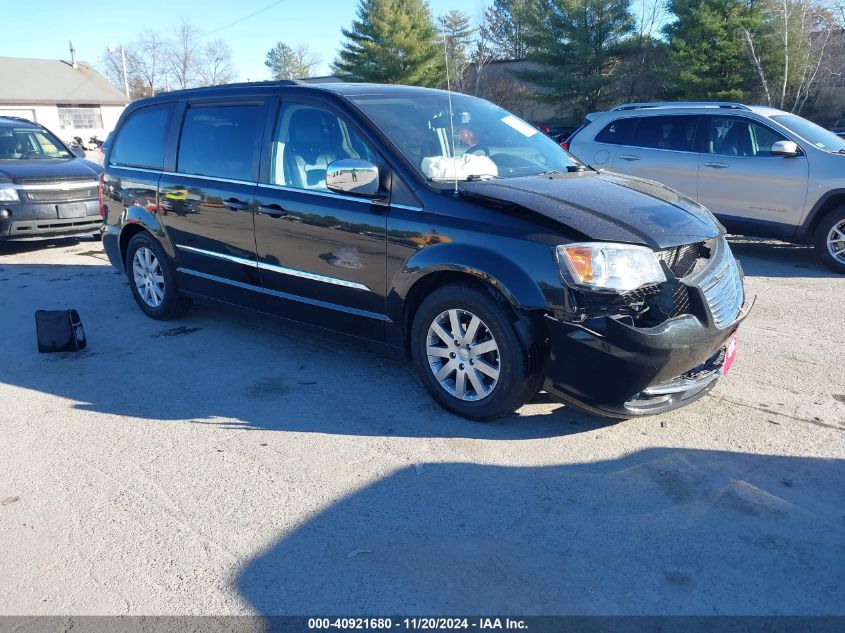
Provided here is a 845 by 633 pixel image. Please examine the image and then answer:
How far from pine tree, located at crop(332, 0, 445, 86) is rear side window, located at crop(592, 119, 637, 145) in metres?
30.6

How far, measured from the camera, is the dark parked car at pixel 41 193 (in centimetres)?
921

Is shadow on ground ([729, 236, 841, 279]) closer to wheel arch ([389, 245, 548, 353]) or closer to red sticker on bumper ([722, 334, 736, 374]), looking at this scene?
red sticker on bumper ([722, 334, 736, 374])

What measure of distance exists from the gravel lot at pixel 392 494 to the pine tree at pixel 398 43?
118ft

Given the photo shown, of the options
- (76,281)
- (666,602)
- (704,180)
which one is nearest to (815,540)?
(666,602)

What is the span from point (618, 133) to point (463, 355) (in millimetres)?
6376

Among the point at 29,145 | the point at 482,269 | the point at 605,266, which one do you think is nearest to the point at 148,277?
the point at 482,269

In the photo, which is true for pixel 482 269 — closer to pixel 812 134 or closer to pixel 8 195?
pixel 812 134

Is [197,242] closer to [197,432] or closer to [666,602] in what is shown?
[197,432]

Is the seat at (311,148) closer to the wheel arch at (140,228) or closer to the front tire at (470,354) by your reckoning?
the front tire at (470,354)

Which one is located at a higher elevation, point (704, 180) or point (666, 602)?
point (704, 180)

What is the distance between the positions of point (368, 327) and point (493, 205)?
1.20m

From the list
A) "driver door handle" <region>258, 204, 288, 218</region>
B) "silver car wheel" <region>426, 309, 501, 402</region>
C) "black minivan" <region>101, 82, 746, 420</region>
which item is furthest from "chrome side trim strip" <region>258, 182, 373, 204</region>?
"silver car wheel" <region>426, 309, 501, 402</region>

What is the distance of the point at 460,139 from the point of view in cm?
463

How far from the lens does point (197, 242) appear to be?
5.54m
